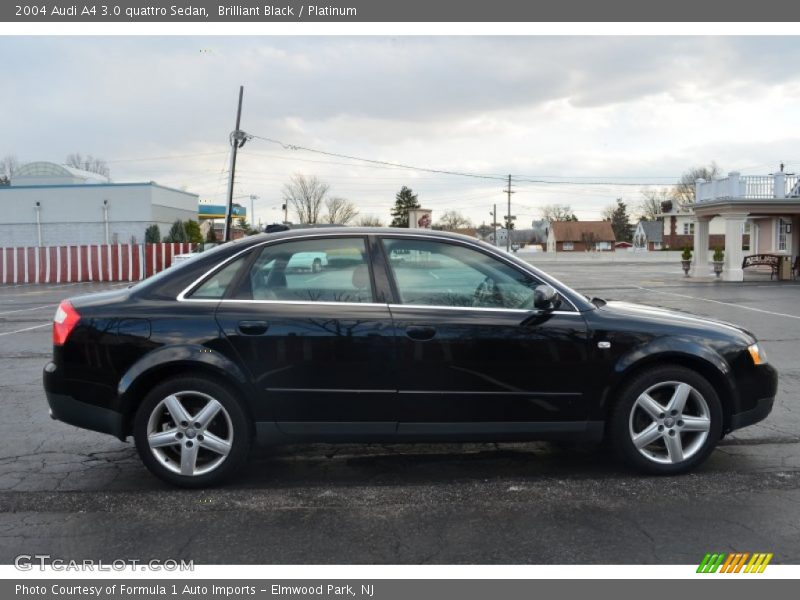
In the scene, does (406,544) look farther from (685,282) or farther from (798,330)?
(685,282)

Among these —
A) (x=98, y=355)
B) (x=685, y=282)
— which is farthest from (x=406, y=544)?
(x=685, y=282)

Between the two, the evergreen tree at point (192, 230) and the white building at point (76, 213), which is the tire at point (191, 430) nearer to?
the white building at point (76, 213)

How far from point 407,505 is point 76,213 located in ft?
133

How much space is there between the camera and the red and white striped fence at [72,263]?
3173 cm

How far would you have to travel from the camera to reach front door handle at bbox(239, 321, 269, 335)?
13.9ft

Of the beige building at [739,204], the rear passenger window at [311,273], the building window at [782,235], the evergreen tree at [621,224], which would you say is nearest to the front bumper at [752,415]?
the rear passenger window at [311,273]

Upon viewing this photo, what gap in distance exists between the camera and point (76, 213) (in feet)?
130

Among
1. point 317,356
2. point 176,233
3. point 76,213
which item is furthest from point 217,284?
point 76,213

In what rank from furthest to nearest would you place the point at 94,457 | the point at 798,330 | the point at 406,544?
the point at 798,330, the point at 94,457, the point at 406,544

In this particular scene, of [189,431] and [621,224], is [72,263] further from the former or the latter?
[621,224]

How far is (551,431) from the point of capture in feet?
14.5

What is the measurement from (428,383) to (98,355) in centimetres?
208

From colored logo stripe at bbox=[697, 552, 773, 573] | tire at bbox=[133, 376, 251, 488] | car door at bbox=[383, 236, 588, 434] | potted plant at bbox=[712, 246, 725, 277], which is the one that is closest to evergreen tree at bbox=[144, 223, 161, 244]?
potted plant at bbox=[712, 246, 725, 277]

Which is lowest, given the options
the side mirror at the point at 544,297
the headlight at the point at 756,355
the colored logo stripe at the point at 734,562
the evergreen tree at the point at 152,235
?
the colored logo stripe at the point at 734,562
